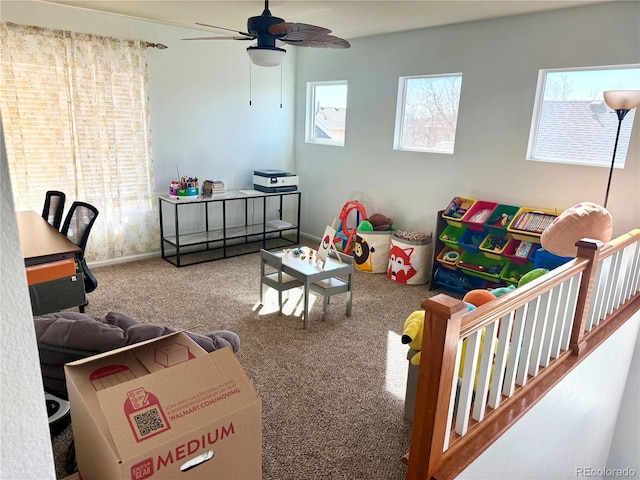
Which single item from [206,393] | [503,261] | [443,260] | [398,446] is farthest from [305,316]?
[206,393]

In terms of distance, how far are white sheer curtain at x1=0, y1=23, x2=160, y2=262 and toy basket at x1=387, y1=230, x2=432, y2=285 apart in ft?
8.99

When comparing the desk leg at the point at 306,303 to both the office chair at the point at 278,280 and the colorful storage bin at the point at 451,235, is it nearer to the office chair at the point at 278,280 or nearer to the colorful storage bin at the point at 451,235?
the office chair at the point at 278,280

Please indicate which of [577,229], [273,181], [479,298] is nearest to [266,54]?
[479,298]

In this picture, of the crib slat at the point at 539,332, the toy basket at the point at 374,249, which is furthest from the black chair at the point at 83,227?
the crib slat at the point at 539,332

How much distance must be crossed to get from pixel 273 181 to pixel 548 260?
321 centimetres

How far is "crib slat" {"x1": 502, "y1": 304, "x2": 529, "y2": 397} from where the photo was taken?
1.88 meters

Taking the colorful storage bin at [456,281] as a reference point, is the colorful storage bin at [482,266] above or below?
Answer: above

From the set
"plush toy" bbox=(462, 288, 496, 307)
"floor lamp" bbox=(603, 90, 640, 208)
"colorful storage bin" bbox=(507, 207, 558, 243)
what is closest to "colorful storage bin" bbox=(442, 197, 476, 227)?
"colorful storage bin" bbox=(507, 207, 558, 243)

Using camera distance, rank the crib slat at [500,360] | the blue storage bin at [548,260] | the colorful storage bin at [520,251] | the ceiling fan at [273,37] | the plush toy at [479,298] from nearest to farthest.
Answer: the crib slat at [500,360], the plush toy at [479,298], the ceiling fan at [273,37], the blue storage bin at [548,260], the colorful storage bin at [520,251]

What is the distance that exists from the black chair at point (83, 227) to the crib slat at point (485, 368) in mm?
2768

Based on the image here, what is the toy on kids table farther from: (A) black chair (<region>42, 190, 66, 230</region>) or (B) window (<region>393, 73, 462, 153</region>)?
(A) black chair (<region>42, 190, 66, 230</region>)

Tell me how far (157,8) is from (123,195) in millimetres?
1884

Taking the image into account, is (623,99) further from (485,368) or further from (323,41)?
(485,368)

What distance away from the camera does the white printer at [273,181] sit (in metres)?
5.51
